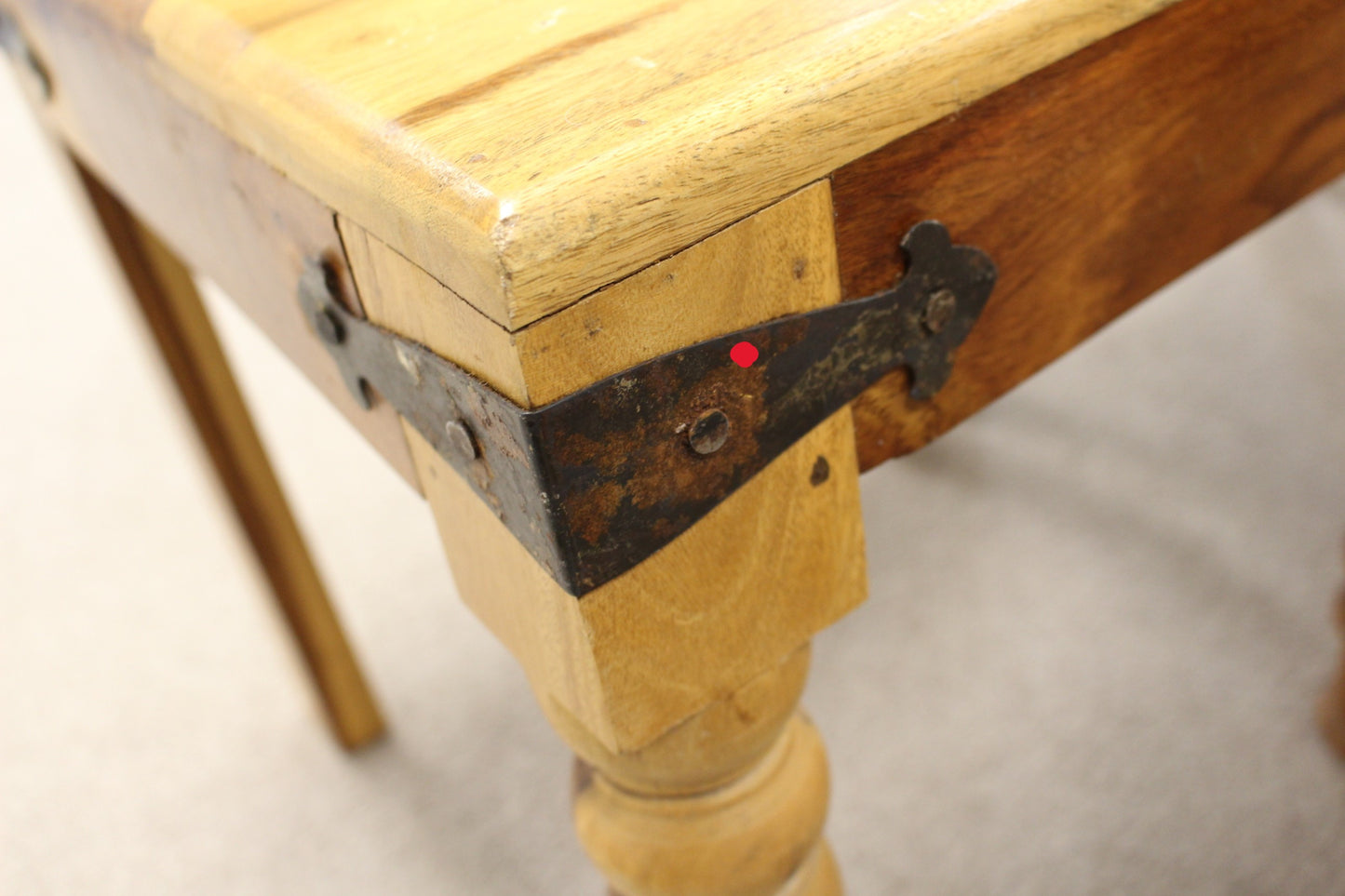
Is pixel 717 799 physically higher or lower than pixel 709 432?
lower

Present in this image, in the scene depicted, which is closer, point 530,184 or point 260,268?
point 530,184

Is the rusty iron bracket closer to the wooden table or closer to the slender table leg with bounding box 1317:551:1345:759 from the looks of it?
the wooden table

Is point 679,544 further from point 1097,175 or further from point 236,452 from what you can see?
→ point 236,452

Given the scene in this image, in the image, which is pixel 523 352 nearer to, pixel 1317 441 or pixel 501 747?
pixel 501 747

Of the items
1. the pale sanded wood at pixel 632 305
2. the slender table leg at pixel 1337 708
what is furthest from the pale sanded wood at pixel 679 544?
the slender table leg at pixel 1337 708

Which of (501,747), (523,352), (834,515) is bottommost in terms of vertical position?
(501,747)

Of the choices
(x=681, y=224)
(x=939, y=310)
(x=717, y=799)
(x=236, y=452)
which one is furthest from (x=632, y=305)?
(x=236, y=452)

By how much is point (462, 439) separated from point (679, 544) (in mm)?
73

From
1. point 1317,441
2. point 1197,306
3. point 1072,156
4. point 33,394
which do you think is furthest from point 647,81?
point 33,394

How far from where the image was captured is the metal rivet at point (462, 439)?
0.37 meters

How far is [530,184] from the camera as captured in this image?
0.31 m

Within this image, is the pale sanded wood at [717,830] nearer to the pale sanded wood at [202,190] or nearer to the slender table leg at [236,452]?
the pale sanded wood at [202,190]

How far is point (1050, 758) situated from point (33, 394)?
4.53ft

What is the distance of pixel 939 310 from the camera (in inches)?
16.6
